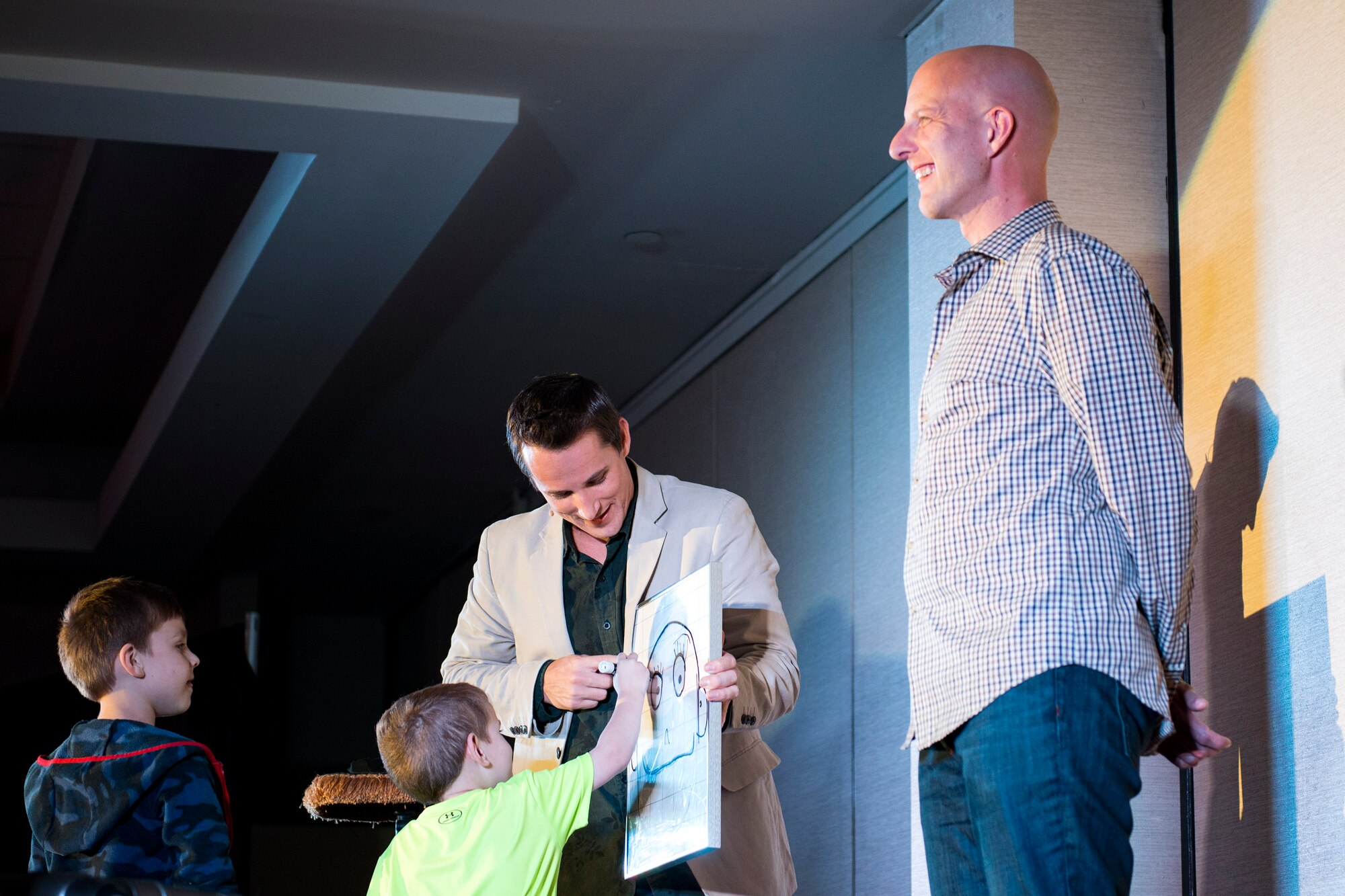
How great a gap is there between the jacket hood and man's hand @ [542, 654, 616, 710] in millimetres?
763

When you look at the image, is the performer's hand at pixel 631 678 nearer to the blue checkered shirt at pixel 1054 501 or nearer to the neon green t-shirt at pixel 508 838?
the neon green t-shirt at pixel 508 838

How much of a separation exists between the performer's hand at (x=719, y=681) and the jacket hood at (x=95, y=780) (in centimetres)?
110

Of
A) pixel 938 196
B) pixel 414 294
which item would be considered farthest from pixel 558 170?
pixel 938 196

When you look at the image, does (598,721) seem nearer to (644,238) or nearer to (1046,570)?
(1046,570)

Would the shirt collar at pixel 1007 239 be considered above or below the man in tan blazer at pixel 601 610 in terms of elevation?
above

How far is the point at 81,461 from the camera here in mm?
8984

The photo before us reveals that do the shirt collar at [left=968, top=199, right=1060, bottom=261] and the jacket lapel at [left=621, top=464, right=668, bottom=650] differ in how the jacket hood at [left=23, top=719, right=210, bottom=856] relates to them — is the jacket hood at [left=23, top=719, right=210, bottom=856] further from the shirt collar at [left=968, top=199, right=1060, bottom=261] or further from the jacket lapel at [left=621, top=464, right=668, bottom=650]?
the shirt collar at [left=968, top=199, right=1060, bottom=261]

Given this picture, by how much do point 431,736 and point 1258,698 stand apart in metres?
1.34

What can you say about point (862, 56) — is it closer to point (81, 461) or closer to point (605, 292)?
point (605, 292)

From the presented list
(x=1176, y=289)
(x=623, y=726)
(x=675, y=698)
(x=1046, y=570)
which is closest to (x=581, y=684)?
(x=623, y=726)

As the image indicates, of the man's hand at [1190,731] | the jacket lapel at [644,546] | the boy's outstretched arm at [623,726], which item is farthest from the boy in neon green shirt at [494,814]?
the man's hand at [1190,731]

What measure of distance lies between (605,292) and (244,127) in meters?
1.88

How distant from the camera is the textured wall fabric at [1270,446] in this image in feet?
7.07

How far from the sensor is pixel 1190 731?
1.75 m
